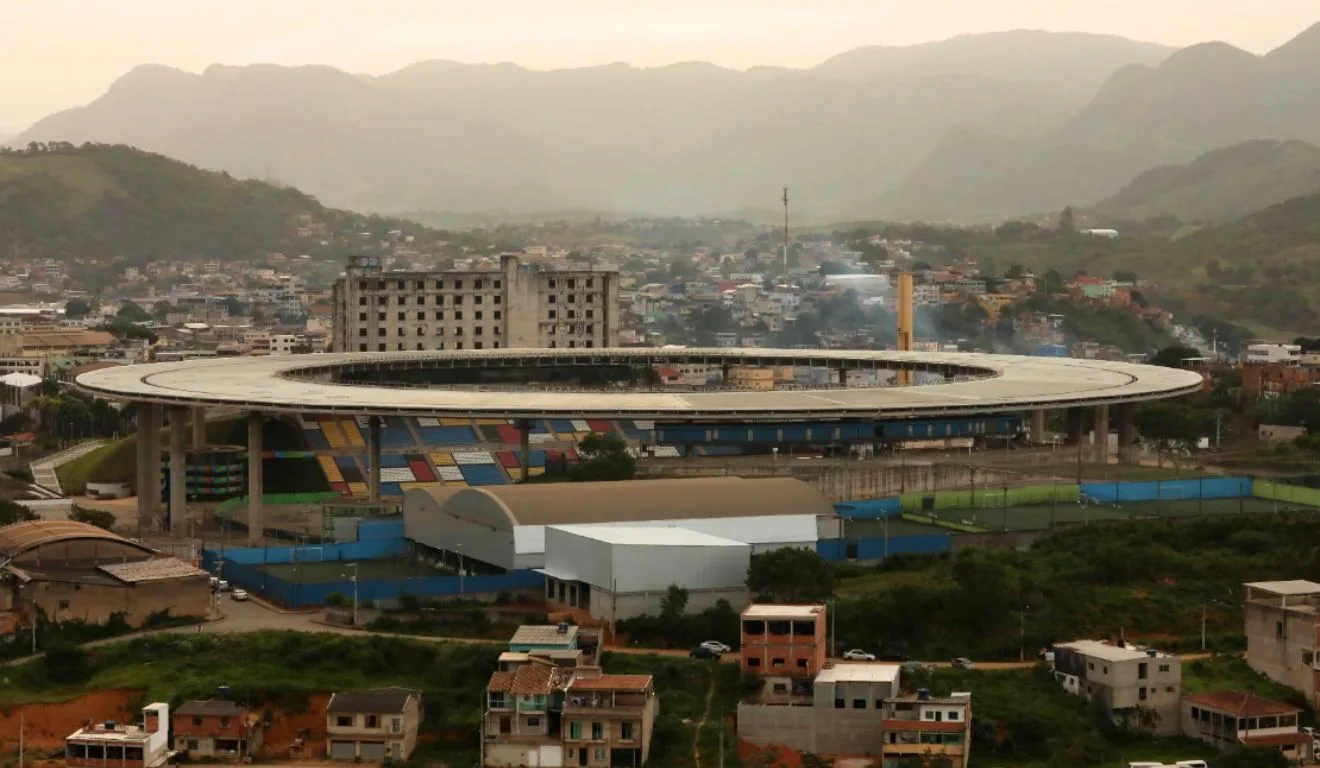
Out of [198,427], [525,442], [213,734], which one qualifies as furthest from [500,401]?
[213,734]

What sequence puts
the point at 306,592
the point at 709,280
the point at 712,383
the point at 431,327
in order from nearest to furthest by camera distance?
1. the point at 306,592
2. the point at 431,327
3. the point at 712,383
4. the point at 709,280

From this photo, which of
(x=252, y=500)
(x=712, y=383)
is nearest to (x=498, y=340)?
(x=712, y=383)

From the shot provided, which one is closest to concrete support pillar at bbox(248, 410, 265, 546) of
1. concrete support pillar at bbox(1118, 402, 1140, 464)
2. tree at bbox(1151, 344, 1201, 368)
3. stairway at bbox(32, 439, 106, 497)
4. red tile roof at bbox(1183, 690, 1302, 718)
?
stairway at bbox(32, 439, 106, 497)

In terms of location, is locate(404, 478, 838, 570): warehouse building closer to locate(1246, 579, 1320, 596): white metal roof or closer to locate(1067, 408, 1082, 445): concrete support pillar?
locate(1246, 579, 1320, 596): white metal roof

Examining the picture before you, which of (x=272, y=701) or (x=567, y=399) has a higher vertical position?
(x=567, y=399)

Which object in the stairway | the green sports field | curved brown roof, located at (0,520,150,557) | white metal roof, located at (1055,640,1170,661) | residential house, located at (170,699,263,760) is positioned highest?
curved brown roof, located at (0,520,150,557)

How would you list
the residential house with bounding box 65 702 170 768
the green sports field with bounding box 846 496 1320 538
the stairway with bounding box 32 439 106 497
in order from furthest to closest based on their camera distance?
the stairway with bounding box 32 439 106 497, the green sports field with bounding box 846 496 1320 538, the residential house with bounding box 65 702 170 768

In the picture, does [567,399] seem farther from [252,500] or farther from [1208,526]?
[1208,526]
